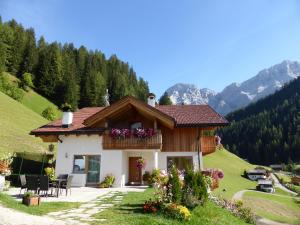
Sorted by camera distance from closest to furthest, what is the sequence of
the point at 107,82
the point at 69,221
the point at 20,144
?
the point at 69,221, the point at 20,144, the point at 107,82

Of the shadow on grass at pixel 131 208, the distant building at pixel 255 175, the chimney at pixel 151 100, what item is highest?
the chimney at pixel 151 100

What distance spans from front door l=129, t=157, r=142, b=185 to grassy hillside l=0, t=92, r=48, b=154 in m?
14.5

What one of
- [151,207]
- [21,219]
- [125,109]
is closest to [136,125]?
[125,109]

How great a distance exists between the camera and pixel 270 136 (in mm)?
165500

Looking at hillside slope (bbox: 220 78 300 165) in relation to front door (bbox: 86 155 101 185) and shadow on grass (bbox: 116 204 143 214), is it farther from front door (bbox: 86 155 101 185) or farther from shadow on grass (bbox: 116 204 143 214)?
shadow on grass (bbox: 116 204 143 214)

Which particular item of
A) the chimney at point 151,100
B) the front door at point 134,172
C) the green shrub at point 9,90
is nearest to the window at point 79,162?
the front door at point 134,172

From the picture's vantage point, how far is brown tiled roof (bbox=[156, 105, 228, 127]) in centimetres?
2491

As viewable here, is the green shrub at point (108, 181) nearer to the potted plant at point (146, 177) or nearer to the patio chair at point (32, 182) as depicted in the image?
the potted plant at point (146, 177)

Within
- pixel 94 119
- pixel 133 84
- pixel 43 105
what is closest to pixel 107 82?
pixel 133 84

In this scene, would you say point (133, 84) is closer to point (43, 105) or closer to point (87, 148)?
point (43, 105)

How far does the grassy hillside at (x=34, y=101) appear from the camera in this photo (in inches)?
2929

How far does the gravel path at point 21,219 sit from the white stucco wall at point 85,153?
45.3 feet

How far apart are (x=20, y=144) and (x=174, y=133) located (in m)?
20.9

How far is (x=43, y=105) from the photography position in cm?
7831
